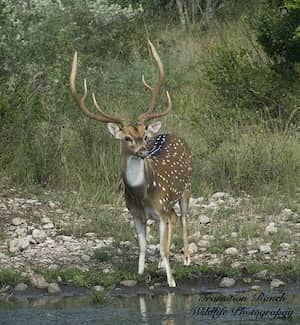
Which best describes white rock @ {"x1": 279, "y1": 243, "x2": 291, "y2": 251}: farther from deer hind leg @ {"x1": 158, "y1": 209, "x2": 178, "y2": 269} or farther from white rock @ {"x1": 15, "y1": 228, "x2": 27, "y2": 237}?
white rock @ {"x1": 15, "y1": 228, "x2": 27, "y2": 237}

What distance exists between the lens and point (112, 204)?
49.3 ft

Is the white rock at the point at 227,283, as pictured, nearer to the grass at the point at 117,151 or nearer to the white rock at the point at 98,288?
the white rock at the point at 98,288

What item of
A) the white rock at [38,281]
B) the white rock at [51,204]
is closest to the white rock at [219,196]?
the white rock at [51,204]

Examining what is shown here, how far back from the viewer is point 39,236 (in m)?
13.4

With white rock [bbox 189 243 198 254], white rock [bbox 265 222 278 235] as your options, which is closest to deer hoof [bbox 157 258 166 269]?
white rock [bbox 189 243 198 254]

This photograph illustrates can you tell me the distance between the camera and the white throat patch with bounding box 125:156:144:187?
11.9m

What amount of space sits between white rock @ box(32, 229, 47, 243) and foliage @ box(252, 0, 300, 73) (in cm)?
614

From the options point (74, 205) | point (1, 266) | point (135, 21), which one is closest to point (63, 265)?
point (1, 266)

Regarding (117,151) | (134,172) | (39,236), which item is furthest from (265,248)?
(117,151)

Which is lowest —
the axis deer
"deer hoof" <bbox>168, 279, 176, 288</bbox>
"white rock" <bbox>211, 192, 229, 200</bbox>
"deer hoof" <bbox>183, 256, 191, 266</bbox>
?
"white rock" <bbox>211, 192, 229, 200</bbox>

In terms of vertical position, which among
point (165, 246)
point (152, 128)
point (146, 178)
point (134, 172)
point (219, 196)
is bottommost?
point (219, 196)

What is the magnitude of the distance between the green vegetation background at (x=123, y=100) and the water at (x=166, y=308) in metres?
3.90

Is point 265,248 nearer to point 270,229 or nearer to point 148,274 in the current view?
point 270,229

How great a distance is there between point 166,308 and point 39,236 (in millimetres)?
2965
